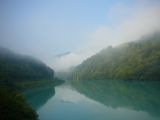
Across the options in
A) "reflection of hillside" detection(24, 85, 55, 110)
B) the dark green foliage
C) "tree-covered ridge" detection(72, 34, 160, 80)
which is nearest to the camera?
the dark green foliage

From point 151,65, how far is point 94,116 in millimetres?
92989

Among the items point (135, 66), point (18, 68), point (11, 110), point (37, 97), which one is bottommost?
point (11, 110)

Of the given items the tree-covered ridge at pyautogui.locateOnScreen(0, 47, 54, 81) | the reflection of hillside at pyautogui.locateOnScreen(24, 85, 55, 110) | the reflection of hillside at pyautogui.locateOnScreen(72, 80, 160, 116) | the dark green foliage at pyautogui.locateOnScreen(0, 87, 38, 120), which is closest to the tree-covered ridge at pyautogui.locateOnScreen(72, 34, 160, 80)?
the reflection of hillside at pyautogui.locateOnScreen(72, 80, 160, 116)

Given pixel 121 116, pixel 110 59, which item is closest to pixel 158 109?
pixel 121 116

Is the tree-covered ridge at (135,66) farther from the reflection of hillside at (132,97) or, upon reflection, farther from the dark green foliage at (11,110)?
the dark green foliage at (11,110)

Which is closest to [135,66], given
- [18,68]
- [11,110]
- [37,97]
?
[18,68]

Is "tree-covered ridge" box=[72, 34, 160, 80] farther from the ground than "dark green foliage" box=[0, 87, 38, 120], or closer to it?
farther from the ground

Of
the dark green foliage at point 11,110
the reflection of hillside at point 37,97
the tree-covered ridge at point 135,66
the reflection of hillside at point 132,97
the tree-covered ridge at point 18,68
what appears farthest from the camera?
the tree-covered ridge at point 135,66

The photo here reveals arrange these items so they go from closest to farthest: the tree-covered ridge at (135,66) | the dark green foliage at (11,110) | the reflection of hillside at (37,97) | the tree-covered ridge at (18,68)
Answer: the dark green foliage at (11,110), the reflection of hillside at (37,97), the tree-covered ridge at (18,68), the tree-covered ridge at (135,66)

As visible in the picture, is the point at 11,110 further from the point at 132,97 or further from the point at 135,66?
the point at 135,66

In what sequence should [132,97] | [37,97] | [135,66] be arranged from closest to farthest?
[132,97]
[37,97]
[135,66]

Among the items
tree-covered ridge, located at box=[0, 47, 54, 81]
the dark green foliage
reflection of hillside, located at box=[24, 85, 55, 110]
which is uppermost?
tree-covered ridge, located at box=[0, 47, 54, 81]

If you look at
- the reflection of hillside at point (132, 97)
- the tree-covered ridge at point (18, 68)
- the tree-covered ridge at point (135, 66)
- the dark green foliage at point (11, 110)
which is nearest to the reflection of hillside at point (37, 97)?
the reflection of hillside at point (132, 97)

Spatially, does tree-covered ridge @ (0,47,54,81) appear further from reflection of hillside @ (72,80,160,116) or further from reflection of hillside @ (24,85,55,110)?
reflection of hillside @ (72,80,160,116)
